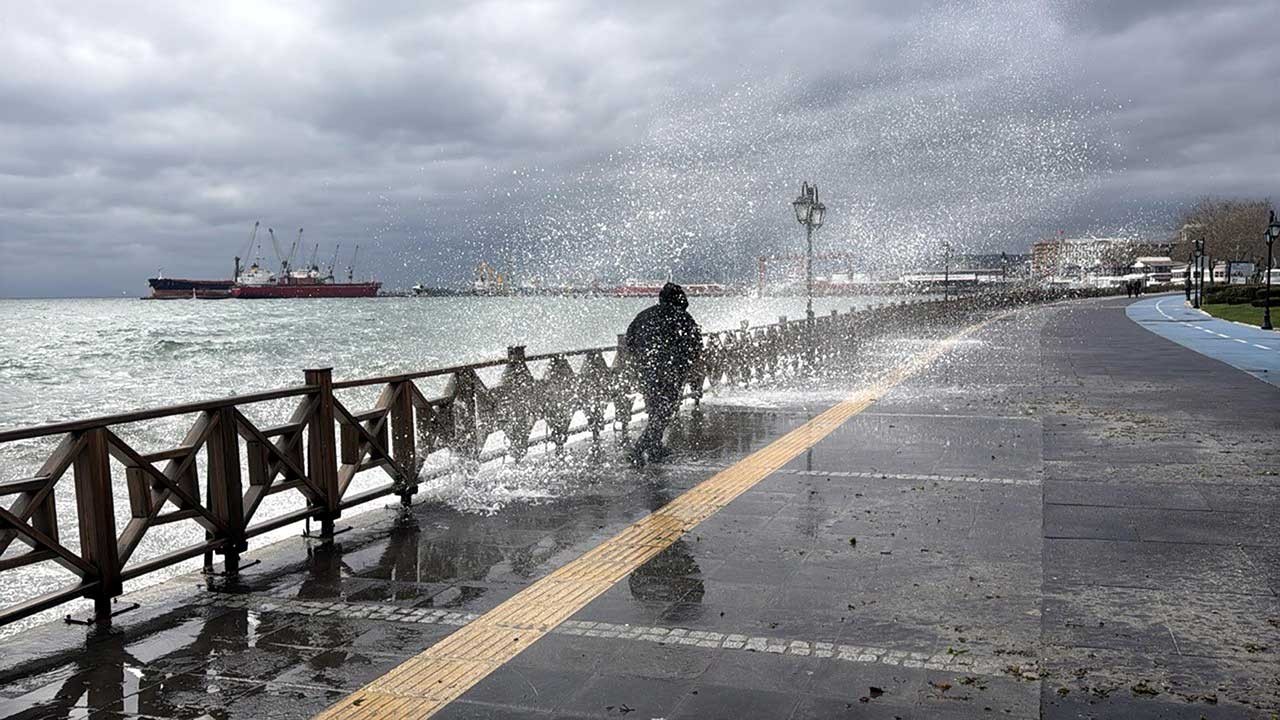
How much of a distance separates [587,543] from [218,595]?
8.21 feet

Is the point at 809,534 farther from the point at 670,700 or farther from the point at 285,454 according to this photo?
the point at 285,454

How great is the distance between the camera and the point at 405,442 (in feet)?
28.5

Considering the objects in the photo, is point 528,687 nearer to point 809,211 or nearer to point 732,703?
point 732,703

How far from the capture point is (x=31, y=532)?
17.2 feet

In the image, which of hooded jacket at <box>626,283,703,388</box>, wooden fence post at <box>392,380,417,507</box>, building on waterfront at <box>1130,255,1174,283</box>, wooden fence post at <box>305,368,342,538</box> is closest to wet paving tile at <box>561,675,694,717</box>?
wooden fence post at <box>305,368,342,538</box>

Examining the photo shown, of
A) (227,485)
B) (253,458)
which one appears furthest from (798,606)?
(253,458)

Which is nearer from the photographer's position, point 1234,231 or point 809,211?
point 809,211

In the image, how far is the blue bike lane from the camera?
21.7 metres

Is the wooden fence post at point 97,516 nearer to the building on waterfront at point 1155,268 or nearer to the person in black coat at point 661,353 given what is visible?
the person in black coat at point 661,353

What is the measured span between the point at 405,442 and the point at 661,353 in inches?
132

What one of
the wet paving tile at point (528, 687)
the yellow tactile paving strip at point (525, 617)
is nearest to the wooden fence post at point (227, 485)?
the yellow tactile paving strip at point (525, 617)

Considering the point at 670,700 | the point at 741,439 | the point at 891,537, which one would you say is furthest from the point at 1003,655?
the point at 741,439

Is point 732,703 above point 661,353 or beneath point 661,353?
beneath

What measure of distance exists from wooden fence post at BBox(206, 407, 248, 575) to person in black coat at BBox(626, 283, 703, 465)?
4.87m
